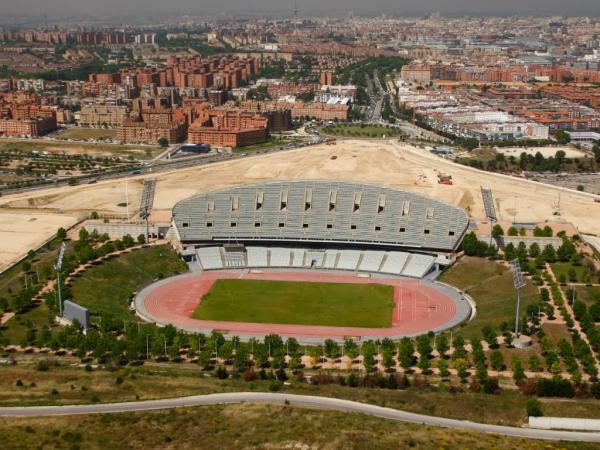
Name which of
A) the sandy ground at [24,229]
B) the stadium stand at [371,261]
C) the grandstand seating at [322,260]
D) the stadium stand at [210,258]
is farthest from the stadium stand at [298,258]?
the sandy ground at [24,229]

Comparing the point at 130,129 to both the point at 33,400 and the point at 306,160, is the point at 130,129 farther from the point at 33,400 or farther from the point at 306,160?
the point at 33,400

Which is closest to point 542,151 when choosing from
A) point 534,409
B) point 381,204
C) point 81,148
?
point 381,204

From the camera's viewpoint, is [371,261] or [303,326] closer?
[303,326]

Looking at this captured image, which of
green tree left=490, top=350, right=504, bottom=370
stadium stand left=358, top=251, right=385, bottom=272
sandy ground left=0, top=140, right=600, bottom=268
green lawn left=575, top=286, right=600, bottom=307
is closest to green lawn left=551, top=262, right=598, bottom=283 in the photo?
green lawn left=575, top=286, right=600, bottom=307

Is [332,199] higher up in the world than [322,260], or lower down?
higher up

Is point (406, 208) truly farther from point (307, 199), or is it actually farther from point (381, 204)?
point (307, 199)

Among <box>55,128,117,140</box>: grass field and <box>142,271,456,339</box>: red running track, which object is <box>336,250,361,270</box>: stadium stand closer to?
<box>142,271,456,339</box>: red running track

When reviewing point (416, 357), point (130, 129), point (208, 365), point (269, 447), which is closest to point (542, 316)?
point (416, 357)
